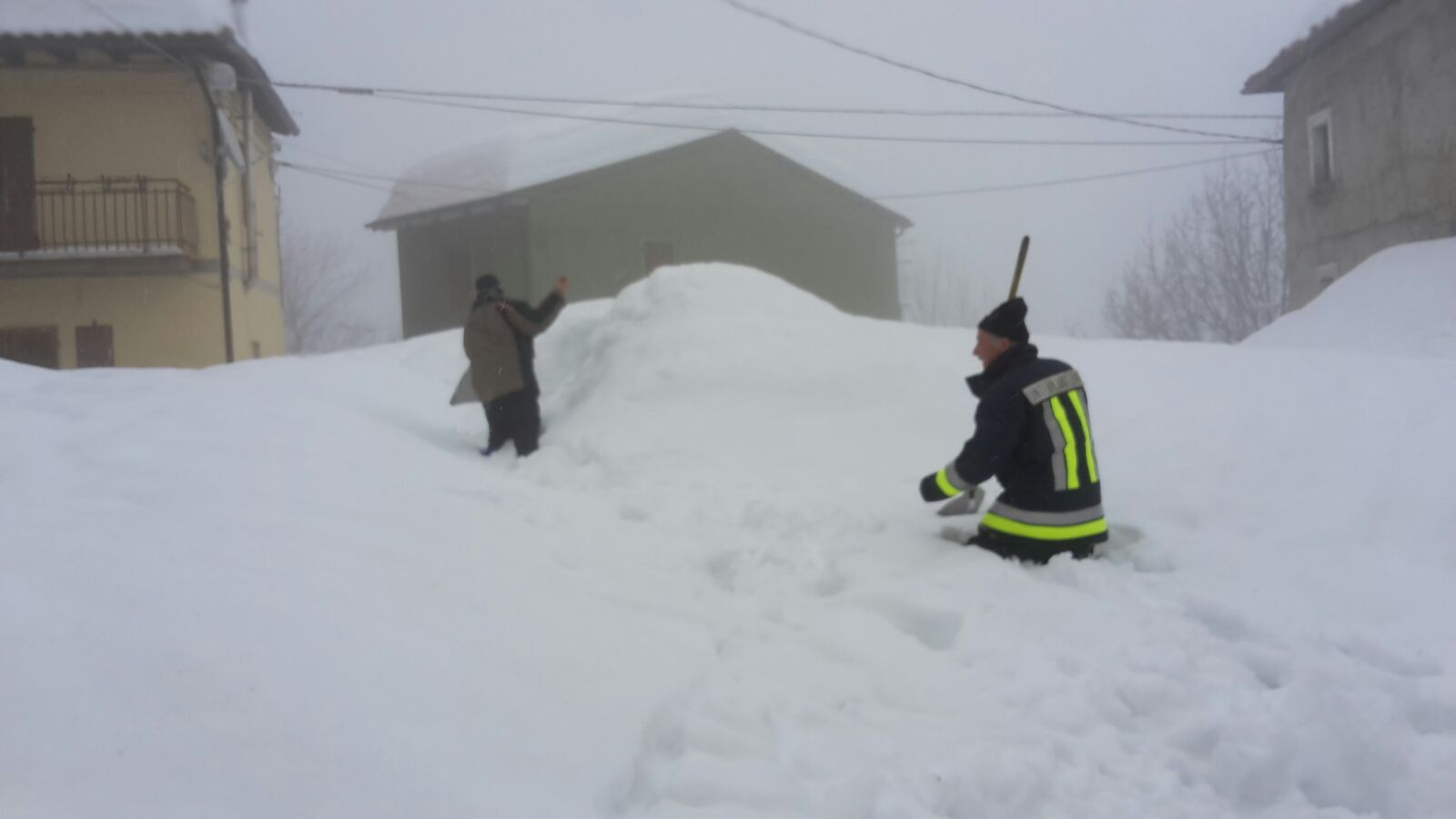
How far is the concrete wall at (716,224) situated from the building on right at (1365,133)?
33.3 feet

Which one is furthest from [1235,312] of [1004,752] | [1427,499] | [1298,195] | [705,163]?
[1004,752]

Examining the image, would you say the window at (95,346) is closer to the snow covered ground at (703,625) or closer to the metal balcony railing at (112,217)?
the metal balcony railing at (112,217)

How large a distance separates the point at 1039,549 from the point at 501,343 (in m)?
4.72

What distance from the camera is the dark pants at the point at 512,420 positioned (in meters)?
7.83

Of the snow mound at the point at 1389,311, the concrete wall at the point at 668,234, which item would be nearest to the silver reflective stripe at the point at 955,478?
the snow mound at the point at 1389,311

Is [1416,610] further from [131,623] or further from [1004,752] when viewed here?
[131,623]

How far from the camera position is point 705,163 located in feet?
80.8

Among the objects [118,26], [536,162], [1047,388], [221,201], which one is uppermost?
[118,26]

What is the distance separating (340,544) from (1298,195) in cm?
1946

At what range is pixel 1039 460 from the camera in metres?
4.35

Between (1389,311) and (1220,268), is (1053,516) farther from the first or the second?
(1220,268)

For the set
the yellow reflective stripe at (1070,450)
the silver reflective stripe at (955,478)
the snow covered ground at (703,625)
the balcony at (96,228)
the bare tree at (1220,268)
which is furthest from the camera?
the bare tree at (1220,268)

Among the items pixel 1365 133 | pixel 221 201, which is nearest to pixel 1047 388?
pixel 1365 133

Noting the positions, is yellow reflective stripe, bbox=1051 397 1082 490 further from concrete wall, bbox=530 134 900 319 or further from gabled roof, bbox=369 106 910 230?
gabled roof, bbox=369 106 910 230
